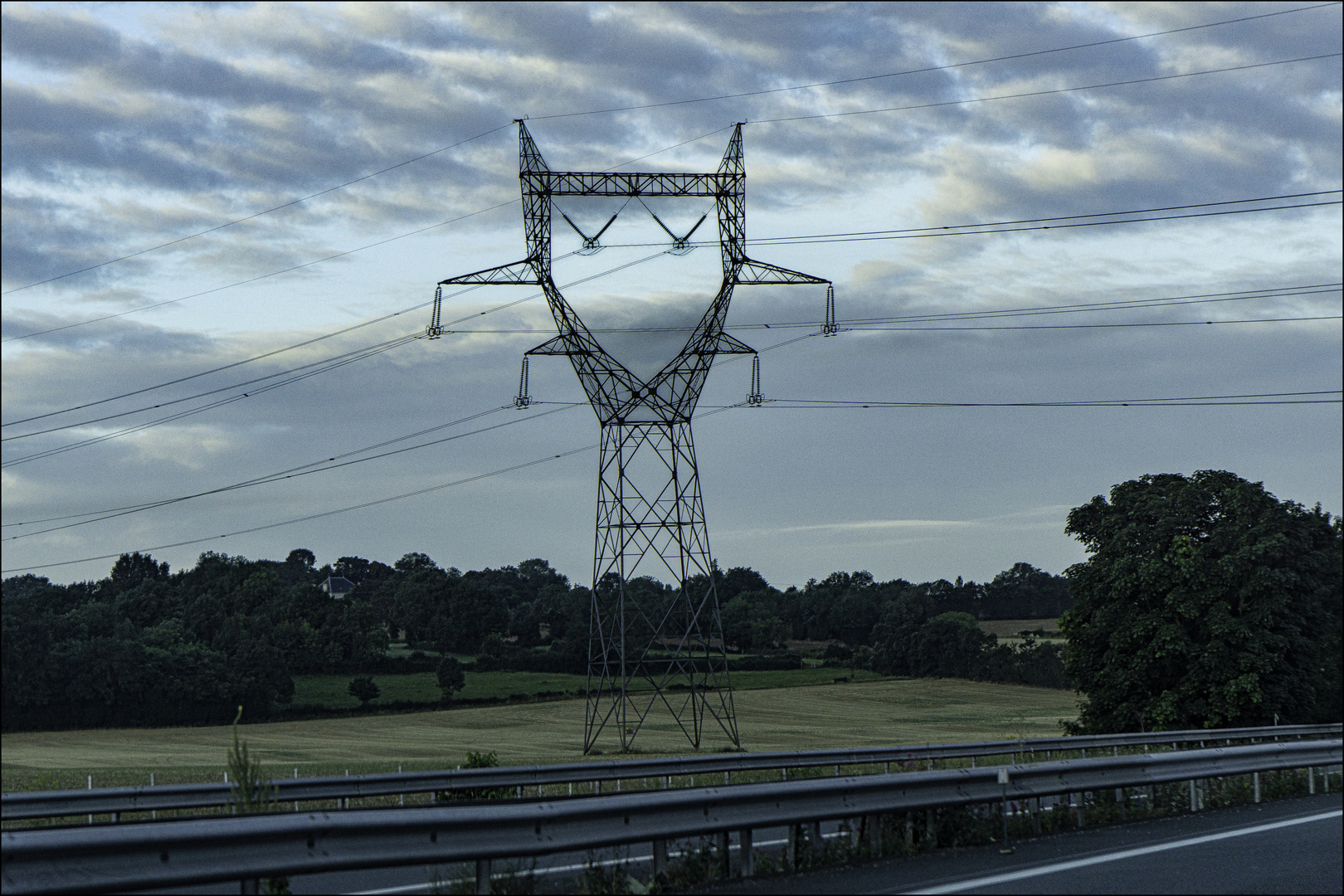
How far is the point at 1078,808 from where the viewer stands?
14.0 m

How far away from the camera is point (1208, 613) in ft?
155

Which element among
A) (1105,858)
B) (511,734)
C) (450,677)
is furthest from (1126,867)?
(450,677)

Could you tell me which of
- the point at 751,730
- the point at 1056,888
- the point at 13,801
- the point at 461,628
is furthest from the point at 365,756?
the point at 461,628

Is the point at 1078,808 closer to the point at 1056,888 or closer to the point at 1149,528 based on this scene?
the point at 1056,888

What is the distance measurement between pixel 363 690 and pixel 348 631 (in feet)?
23.4

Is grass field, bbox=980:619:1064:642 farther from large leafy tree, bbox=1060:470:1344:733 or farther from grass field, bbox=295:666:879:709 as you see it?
large leafy tree, bbox=1060:470:1344:733

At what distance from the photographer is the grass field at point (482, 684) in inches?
3501

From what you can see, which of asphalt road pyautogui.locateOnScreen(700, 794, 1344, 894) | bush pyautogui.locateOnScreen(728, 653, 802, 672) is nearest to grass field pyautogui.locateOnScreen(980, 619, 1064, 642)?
bush pyautogui.locateOnScreen(728, 653, 802, 672)

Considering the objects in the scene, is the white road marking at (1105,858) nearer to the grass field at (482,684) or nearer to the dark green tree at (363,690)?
the grass field at (482,684)

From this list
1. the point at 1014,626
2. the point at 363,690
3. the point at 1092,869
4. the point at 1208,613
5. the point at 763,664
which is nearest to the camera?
the point at 1092,869

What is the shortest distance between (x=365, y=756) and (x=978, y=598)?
112972 millimetres

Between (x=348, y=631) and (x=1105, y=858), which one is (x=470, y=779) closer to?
(x=1105, y=858)

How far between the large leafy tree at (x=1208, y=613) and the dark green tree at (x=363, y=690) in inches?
2300

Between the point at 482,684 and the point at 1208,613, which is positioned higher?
the point at 1208,613
